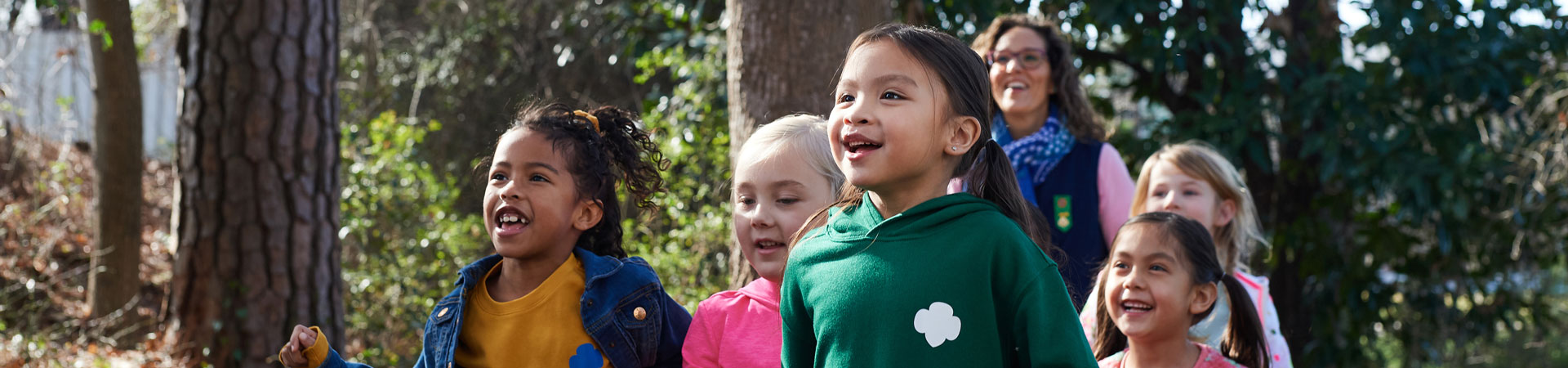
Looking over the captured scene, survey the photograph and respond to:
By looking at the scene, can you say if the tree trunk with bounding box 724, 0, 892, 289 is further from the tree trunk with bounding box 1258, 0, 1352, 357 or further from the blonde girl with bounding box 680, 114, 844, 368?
the tree trunk with bounding box 1258, 0, 1352, 357

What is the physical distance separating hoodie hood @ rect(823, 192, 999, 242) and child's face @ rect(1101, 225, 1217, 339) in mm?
987

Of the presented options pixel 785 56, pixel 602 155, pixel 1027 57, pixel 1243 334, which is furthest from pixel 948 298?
pixel 785 56

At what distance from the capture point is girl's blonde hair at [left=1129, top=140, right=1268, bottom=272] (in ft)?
11.2

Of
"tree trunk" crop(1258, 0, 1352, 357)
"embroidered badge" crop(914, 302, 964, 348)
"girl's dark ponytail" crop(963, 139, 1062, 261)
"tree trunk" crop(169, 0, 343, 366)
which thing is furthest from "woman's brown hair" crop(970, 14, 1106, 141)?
"tree trunk" crop(1258, 0, 1352, 357)

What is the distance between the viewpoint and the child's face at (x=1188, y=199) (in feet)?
11.1

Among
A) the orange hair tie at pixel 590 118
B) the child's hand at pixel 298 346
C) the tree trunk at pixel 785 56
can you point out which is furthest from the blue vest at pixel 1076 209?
the child's hand at pixel 298 346

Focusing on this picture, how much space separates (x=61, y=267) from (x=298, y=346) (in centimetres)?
696

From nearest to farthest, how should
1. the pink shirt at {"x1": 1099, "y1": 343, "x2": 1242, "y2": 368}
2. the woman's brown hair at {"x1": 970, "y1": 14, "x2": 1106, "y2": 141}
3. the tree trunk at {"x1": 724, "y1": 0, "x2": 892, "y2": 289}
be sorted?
1. the pink shirt at {"x1": 1099, "y1": 343, "x2": 1242, "y2": 368}
2. the woman's brown hair at {"x1": 970, "y1": 14, "x2": 1106, "y2": 141}
3. the tree trunk at {"x1": 724, "y1": 0, "x2": 892, "y2": 289}

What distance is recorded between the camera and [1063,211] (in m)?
3.23

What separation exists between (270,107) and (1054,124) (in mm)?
3047

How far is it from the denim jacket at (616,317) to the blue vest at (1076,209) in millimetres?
1170

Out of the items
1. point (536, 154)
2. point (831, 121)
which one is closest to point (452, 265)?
point (536, 154)

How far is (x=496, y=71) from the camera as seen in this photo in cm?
913

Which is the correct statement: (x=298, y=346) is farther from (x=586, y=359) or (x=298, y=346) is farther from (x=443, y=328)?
(x=586, y=359)
